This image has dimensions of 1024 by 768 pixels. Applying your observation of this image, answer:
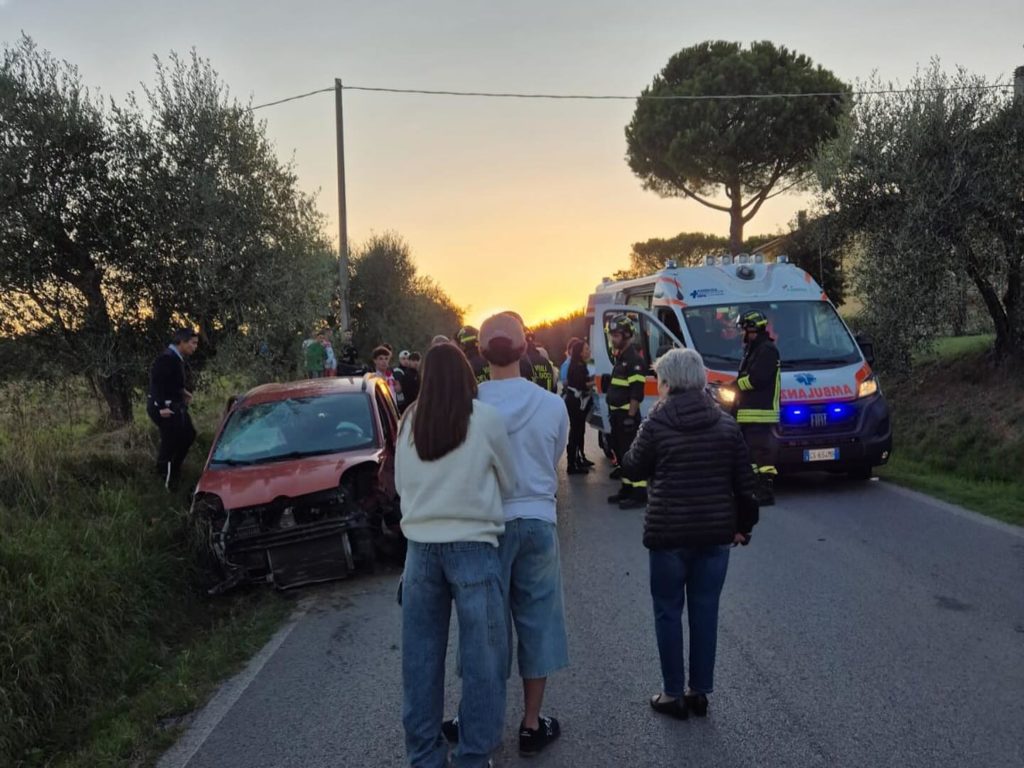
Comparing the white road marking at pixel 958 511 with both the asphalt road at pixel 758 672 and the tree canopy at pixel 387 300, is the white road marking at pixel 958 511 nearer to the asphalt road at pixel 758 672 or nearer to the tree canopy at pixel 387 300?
the asphalt road at pixel 758 672

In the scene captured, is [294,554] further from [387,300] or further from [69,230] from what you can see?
[387,300]

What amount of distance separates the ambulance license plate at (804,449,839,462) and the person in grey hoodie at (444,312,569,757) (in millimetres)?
6123

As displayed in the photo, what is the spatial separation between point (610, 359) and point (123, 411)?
6534 millimetres

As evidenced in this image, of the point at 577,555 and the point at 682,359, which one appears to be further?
the point at 577,555

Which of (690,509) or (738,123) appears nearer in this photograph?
(690,509)

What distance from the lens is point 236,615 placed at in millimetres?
6066

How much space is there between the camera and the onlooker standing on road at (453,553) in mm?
3133

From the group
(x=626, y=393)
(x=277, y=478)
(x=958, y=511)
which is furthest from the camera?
(x=626, y=393)

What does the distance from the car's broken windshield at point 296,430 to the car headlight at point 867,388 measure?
5.41 metres

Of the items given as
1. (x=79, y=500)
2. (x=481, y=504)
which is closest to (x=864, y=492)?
(x=481, y=504)

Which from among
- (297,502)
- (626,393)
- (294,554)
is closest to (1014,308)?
(626,393)

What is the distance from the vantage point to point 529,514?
11.2 feet

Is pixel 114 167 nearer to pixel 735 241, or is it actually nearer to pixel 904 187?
pixel 904 187

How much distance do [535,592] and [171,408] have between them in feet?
19.3
